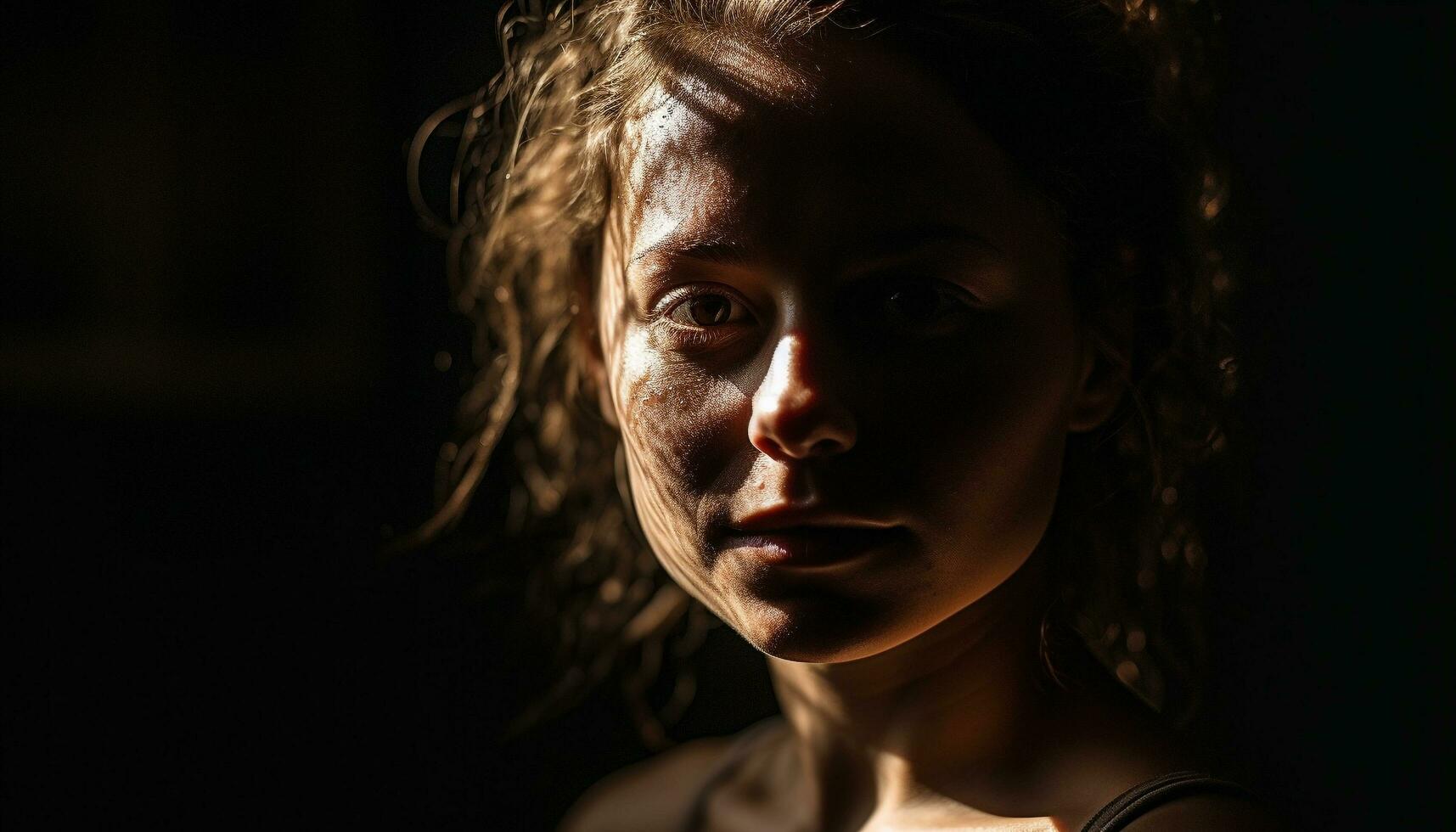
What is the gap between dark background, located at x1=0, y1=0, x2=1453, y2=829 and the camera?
137cm

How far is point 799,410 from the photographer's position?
0.81 metres

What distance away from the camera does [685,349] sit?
2.96ft

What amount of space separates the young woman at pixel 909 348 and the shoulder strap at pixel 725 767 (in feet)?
0.34

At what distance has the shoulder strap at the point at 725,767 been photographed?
3.93 ft

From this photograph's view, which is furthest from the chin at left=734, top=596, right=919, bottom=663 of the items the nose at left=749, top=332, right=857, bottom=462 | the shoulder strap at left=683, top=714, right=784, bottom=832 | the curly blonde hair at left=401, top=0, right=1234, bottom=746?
the shoulder strap at left=683, top=714, right=784, bottom=832

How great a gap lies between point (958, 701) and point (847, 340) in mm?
321

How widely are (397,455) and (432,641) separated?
0.82 feet

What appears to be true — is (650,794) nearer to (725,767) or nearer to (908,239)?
(725,767)

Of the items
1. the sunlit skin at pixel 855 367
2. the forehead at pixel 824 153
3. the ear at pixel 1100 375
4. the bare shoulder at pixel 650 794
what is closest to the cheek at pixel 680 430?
the sunlit skin at pixel 855 367

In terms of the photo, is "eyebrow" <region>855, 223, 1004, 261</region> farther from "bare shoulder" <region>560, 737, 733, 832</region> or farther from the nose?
"bare shoulder" <region>560, 737, 733, 832</region>

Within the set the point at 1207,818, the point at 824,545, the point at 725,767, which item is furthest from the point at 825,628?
the point at 725,767

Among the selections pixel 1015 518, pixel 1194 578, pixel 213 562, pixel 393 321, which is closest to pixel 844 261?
pixel 1015 518

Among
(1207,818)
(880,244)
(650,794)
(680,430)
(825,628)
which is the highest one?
(880,244)

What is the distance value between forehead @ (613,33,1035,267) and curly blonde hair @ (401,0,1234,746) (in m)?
0.02
